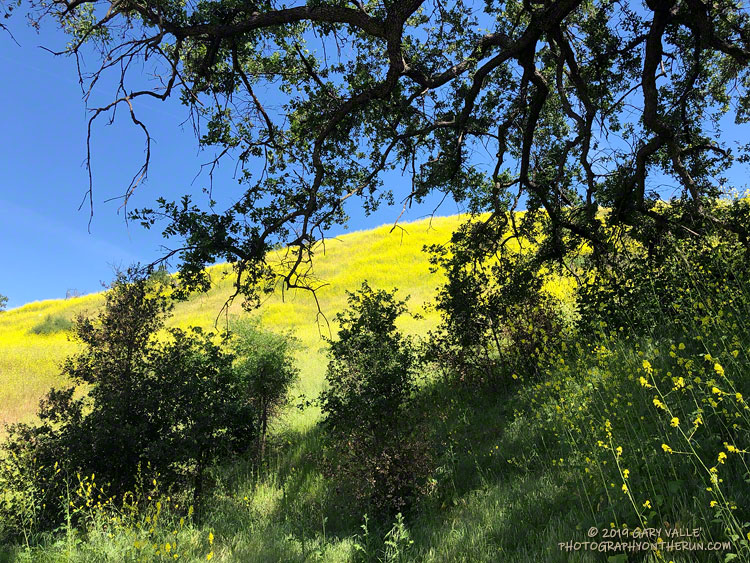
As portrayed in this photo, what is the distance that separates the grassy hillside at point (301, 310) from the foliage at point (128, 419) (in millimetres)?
3191

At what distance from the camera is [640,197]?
604cm

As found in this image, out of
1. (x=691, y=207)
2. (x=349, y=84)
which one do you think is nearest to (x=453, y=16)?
(x=349, y=84)

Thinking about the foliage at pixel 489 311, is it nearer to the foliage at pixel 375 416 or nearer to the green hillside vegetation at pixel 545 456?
the green hillside vegetation at pixel 545 456

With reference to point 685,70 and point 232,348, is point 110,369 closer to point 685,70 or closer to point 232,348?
point 232,348

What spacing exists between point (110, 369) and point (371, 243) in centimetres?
3135

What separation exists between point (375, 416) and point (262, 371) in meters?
3.59

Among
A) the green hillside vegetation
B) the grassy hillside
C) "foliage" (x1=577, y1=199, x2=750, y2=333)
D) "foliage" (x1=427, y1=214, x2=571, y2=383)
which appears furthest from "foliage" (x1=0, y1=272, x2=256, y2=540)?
"foliage" (x1=577, y1=199, x2=750, y2=333)

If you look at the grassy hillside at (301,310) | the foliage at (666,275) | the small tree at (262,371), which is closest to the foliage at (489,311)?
the foliage at (666,275)

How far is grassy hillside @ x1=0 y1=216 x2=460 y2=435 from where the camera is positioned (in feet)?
51.0

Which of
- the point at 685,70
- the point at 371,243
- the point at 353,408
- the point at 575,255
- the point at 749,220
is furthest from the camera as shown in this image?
the point at 371,243

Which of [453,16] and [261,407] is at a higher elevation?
[453,16]

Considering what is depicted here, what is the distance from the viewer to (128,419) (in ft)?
20.5

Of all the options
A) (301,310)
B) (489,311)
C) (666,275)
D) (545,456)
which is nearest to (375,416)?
(545,456)

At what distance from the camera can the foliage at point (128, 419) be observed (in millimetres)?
5879
